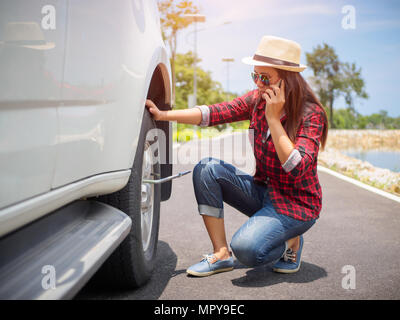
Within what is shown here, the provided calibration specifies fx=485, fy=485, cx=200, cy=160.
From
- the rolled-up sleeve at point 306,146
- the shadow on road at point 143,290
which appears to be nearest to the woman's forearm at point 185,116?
the rolled-up sleeve at point 306,146

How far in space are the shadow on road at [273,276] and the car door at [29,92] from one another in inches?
68.7

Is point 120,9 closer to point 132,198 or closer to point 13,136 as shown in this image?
point 132,198

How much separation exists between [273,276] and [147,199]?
0.94 meters

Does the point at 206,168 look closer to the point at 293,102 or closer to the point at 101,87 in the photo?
the point at 293,102

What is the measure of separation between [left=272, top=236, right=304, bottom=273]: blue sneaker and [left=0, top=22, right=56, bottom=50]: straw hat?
2.20 metres

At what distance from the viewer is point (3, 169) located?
3.97ft

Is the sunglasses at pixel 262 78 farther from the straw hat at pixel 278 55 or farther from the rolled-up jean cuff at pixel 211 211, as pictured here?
the rolled-up jean cuff at pixel 211 211

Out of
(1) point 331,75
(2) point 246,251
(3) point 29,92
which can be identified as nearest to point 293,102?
(2) point 246,251

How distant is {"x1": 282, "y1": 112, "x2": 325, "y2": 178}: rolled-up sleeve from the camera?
2.83 metres

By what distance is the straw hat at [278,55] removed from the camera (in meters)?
2.96

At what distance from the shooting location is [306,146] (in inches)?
Result: 114

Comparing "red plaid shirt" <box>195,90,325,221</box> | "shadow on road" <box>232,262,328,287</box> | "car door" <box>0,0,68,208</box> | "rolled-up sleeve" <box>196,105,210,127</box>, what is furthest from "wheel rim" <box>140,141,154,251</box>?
"car door" <box>0,0,68,208</box>
